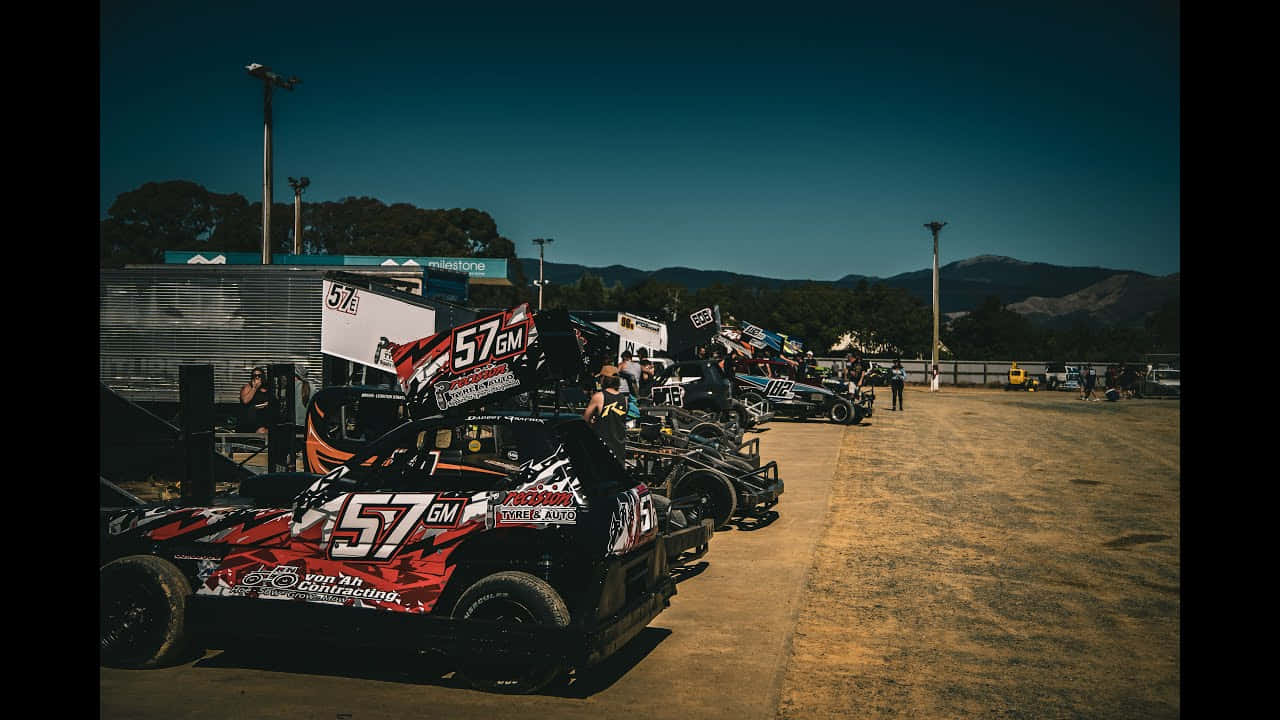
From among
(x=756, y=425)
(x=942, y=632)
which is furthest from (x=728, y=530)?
(x=756, y=425)

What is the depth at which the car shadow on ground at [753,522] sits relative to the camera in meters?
10.1

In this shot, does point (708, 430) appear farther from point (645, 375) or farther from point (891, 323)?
point (891, 323)

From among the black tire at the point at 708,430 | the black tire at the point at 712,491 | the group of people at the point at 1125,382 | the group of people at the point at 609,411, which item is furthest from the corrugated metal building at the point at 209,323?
the group of people at the point at 1125,382

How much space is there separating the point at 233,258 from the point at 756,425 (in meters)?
36.4

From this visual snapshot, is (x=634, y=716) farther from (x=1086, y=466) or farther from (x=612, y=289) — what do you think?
(x=612, y=289)

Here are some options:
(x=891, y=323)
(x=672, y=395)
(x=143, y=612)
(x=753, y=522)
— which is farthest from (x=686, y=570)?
(x=891, y=323)

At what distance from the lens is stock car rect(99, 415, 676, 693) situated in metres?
4.82

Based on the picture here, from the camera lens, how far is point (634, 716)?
15.5ft

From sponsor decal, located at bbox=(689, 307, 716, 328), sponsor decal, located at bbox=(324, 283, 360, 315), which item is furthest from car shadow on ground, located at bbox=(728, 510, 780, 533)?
sponsor decal, located at bbox=(689, 307, 716, 328)

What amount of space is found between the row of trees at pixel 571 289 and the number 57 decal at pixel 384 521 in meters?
55.1

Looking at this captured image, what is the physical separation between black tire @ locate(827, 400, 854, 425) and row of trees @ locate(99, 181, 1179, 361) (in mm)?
36215

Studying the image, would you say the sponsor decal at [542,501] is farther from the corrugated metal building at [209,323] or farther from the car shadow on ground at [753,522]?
the corrugated metal building at [209,323]

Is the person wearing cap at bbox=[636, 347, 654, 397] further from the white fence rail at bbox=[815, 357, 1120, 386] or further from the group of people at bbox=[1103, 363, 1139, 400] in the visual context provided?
the white fence rail at bbox=[815, 357, 1120, 386]

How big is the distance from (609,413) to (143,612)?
5209 mm
